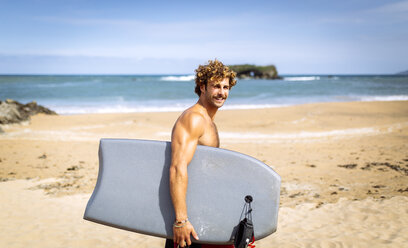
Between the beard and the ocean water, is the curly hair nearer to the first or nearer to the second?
the beard

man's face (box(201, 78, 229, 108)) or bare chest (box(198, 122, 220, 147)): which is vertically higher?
man's face (box(201, 78, 229, 108))

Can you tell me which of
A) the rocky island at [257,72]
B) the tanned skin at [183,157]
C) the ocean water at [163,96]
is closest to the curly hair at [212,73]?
the tanned skin at [183,157]

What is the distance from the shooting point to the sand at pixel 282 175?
3.59m

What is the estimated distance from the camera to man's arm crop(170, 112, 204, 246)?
5.08 ft

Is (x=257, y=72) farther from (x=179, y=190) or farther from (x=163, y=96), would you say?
(x=179, y=190)

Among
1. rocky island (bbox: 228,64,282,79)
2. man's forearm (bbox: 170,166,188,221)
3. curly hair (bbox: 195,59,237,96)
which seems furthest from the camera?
rocky island (bbox: 228,64,282,79)

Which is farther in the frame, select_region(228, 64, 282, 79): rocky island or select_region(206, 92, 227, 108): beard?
select_region(228, 64, 282, 79): rocky island

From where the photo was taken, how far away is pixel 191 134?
1.60 m

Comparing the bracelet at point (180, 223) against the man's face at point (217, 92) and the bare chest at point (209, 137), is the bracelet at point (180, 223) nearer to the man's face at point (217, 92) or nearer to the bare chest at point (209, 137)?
the bare chest at point (209, 137)

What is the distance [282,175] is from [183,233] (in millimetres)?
4693

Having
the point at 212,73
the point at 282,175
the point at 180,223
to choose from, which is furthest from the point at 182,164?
the point at 282,175

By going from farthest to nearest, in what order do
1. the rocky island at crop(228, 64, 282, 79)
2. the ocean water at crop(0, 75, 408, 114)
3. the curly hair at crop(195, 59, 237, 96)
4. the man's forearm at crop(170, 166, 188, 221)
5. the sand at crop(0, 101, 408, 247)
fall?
the rocky island at crop(228, 64, 282, 79) → the ocean water at crop(0, 75, 408, 114) → the sand at crop(0, 101, 408, 247) → the curly hair at crop(195, 59, 237, 96) → the man's forearm at crop(170, 166, 188, 221)

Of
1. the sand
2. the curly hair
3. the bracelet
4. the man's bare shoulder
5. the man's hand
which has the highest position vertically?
the curly hair

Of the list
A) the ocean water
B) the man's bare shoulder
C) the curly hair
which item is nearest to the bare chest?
the man's bare shoulder
